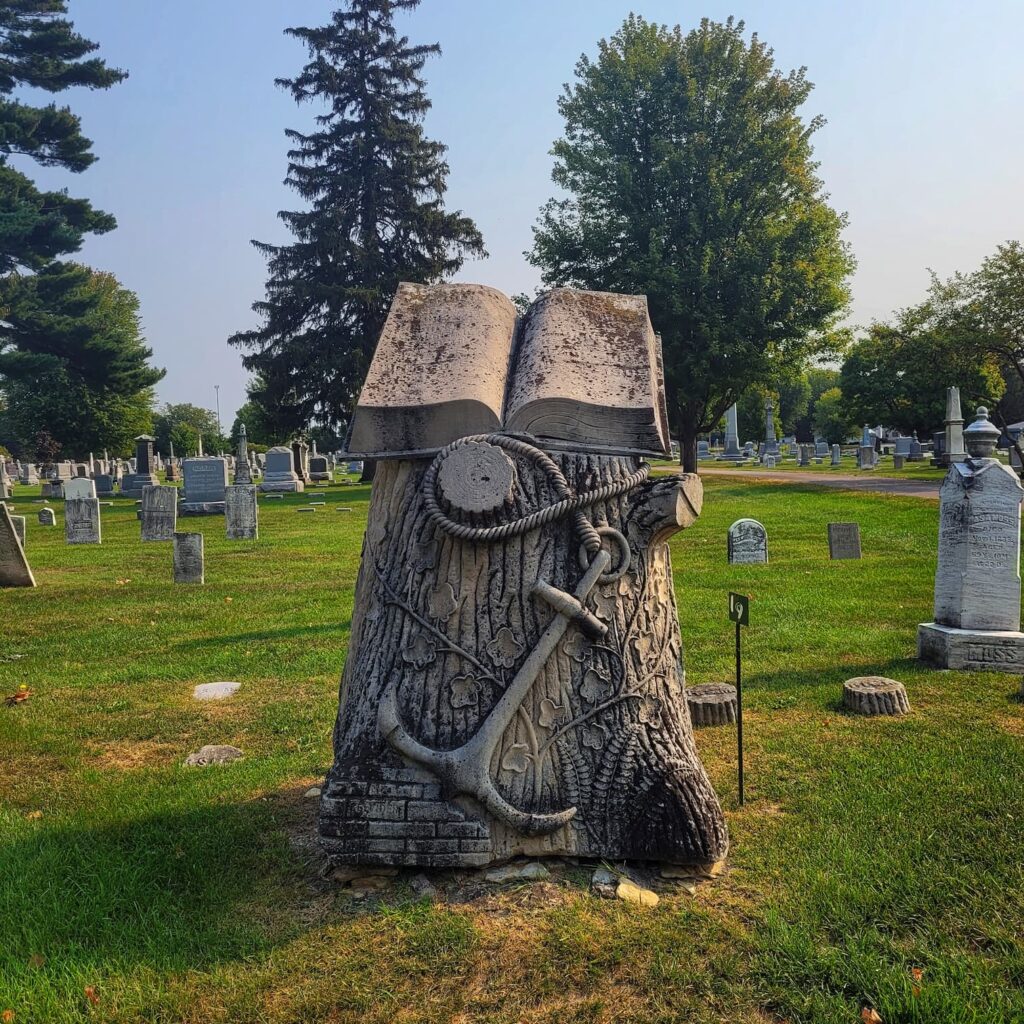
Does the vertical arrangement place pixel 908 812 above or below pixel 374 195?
below

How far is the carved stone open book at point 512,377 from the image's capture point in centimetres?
338

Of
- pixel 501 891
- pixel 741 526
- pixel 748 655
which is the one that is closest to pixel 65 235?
pixel 741 526

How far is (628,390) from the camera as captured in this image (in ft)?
11.2

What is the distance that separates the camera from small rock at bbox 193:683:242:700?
20.2 ft

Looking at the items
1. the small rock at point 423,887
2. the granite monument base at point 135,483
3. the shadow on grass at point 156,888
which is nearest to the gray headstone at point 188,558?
the shadow on grass at point 156,888

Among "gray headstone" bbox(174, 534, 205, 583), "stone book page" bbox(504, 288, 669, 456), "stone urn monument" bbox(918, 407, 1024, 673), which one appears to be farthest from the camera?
"gray headstone" bbox(174, 534, 205, 583)

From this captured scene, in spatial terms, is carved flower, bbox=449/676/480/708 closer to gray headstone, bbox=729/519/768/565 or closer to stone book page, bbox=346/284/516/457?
stone book page, bbox=346/284/516/457

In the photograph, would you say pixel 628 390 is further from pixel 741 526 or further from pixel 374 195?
pixel 374 195

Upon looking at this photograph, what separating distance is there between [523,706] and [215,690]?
3850 mm

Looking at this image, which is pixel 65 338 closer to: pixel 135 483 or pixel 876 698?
pixel 135 483

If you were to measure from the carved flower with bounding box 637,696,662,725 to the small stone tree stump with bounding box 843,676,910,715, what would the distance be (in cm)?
267

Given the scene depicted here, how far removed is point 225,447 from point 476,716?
65519mm

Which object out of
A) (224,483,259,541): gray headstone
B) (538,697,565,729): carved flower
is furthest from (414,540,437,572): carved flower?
(224,483,259,541): gray headstone

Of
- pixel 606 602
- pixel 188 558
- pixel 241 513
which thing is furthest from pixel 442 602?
pixel 241 513
